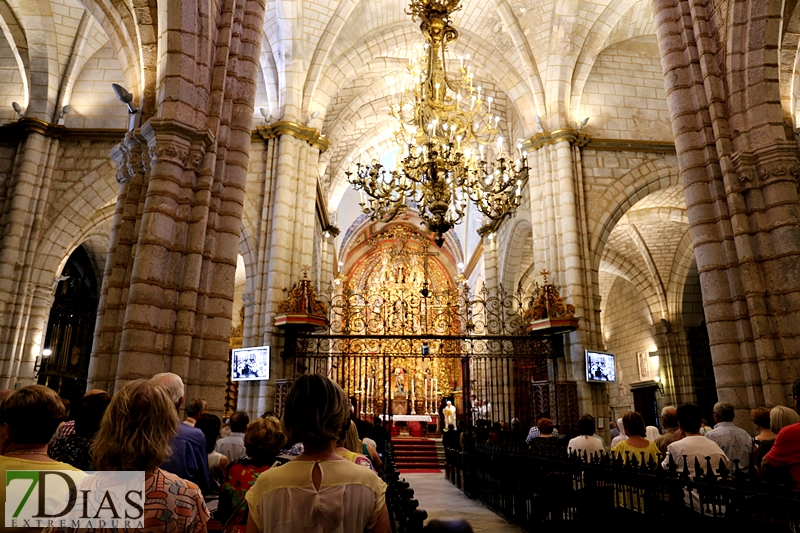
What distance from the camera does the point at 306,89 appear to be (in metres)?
13.6

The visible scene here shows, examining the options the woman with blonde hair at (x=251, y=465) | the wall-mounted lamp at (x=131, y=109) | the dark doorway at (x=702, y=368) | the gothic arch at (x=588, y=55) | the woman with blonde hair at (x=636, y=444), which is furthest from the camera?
the dark doorway at (x=702, y=368)

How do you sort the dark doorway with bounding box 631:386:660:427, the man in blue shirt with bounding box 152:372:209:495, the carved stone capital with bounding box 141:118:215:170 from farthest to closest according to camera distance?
the dark doorway with bounding box 631:386:660:427, the carved stone capital with bounding box 141:118:215:170, the man in blue shirt with bounding box 152:372:209:495

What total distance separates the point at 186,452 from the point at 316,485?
174 cm

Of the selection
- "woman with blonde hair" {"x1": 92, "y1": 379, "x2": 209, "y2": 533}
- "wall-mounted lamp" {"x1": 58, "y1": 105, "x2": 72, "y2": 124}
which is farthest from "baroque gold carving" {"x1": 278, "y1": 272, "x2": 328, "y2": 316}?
"woman with blonde hair" {"x1": 92, "y1": 379, "x2": 209, "y2": 533}

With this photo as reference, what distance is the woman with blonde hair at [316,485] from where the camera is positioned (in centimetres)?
161

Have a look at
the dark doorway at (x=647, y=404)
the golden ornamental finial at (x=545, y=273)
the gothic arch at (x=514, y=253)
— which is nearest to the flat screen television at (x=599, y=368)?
the golden ornamental finial at (x=545, y=273)

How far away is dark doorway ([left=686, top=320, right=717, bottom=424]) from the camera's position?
57.1ft

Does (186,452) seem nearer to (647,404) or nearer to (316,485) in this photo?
(316,485)

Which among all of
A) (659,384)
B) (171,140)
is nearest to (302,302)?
(171,140)

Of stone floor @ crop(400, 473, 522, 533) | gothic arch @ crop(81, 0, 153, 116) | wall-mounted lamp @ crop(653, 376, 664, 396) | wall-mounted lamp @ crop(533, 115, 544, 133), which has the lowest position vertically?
stone floor @ crop(400, 473, 522, 533)

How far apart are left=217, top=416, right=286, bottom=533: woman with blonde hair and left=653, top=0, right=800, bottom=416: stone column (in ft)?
18.9

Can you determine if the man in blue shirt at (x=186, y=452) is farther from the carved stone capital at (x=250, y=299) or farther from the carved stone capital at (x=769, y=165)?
the carved stone capital at (x=250, y=299)

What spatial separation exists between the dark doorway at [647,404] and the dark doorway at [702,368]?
142cm

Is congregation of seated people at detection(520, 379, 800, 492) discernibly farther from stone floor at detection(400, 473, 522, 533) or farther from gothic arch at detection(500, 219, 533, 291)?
gothic arch at detection(500, 219, 533, 291)
